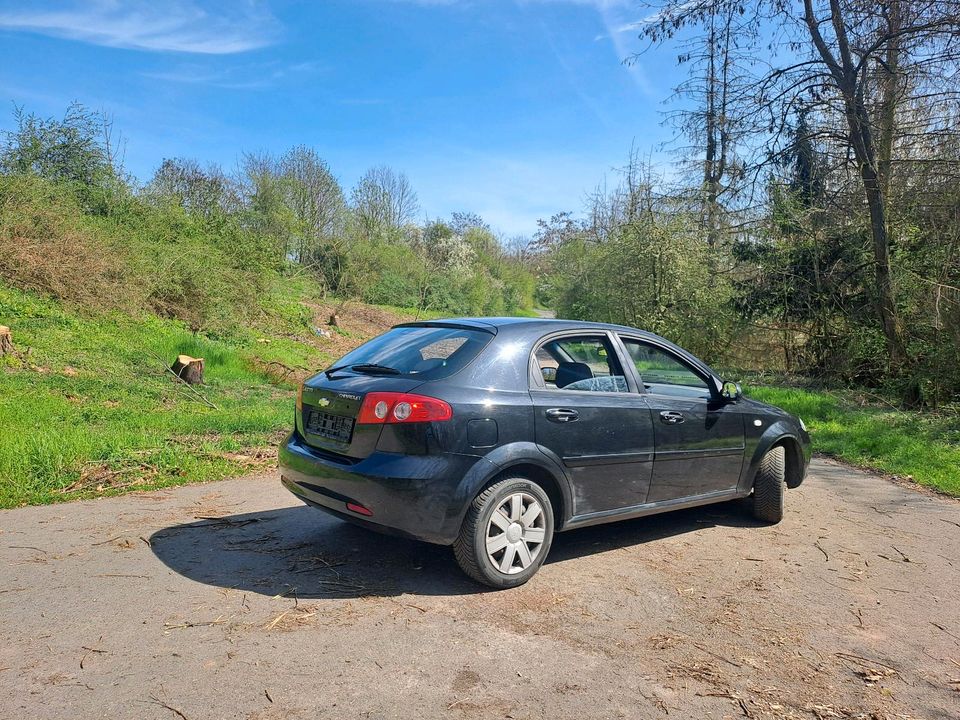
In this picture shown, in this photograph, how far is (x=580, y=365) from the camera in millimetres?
4945

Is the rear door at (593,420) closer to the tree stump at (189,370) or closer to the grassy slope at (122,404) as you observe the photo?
the grassy slope at (122,404)

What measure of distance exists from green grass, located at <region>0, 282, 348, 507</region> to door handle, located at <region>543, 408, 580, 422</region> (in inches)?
155

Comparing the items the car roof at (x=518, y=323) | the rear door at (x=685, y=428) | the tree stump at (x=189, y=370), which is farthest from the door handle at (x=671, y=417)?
the tree stump at (x=189, y=370)

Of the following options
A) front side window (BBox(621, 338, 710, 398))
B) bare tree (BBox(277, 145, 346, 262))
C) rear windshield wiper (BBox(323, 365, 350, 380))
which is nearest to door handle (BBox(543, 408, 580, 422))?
front side window (BBox(621, 338, 710, 398))

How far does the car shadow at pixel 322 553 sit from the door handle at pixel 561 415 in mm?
1041

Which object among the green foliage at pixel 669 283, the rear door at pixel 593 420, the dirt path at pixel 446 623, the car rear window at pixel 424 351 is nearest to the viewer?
the dirt path at pixel 446 623

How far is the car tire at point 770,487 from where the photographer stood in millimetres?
5816

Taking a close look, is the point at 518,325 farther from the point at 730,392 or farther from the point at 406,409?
the point at 730,392

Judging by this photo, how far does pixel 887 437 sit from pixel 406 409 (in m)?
8.27

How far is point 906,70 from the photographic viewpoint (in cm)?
1338

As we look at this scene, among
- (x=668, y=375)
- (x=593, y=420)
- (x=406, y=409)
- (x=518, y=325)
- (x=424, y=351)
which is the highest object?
(x=518, y=325)

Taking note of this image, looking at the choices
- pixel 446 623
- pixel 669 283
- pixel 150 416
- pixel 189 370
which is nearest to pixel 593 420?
pixel 446 623

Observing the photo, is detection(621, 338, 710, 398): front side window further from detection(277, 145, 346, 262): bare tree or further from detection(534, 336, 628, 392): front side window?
detection(277, 145, 346, 262): bare tree

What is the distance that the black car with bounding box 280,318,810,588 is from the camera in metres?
4.00
